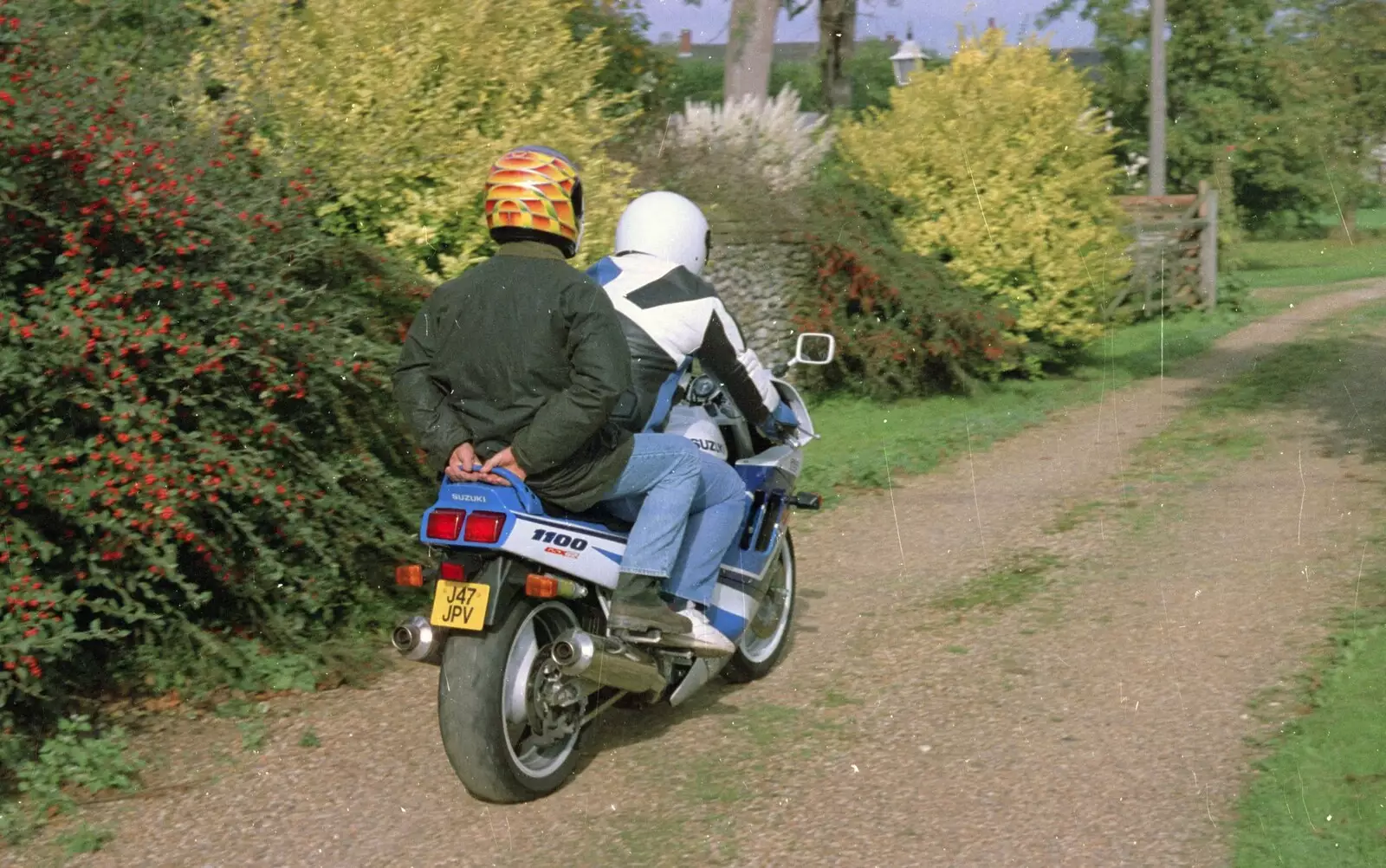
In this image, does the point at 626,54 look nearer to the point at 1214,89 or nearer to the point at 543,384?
the point at 543,384

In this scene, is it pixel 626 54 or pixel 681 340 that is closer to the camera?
pixel 681 340

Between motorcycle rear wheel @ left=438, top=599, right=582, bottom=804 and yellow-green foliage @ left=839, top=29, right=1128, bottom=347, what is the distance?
10.4 metres

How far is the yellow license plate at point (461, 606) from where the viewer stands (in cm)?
499

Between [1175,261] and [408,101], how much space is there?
47.5ft

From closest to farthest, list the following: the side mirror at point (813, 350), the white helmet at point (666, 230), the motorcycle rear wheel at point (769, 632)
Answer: the white helmet at point (666, 230)
the side mirror at point (813, 350)
the motorcycle rear wheel at point (769, 632)

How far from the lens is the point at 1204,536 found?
8.70 m

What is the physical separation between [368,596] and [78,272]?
1.98 meters

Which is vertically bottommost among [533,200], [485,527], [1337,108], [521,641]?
[521,641]

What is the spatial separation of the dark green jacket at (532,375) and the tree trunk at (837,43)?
1792 centimetres

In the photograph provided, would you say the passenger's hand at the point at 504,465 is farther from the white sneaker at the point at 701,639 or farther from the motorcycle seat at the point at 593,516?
the white sneaker at the point at 701,639

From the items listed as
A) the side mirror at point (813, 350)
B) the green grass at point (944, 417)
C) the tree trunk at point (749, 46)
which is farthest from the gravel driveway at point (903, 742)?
the tree trunk at point (749, 46)

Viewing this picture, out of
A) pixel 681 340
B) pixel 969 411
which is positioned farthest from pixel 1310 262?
pixel 681 340

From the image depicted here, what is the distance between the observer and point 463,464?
5262 millimetres

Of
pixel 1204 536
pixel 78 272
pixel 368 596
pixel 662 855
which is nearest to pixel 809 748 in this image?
pixel 662 855
